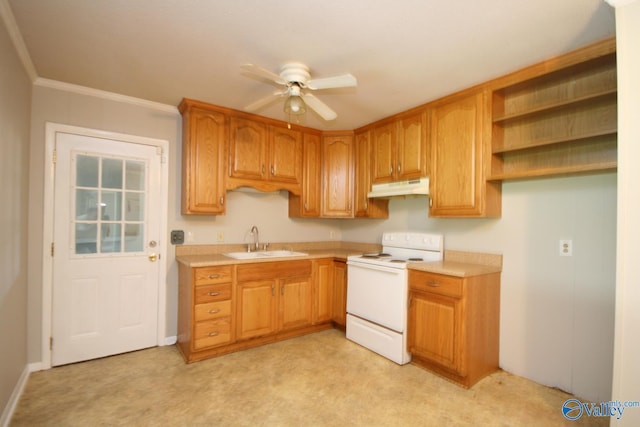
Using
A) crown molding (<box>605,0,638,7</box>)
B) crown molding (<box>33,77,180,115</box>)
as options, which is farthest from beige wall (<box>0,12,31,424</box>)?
crown molding (<box>605,0,638,7</box>)

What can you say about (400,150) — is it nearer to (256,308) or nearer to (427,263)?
(427,263)

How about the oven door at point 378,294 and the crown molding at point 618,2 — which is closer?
the crown molding at point 618,2

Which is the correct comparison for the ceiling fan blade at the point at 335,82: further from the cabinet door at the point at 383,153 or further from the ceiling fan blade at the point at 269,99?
the cabinet door at the point at 383,153

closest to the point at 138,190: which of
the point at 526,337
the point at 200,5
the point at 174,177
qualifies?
the point at 174,177

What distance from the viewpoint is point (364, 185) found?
354 cm

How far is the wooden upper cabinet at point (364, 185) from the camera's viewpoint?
11.5 feet

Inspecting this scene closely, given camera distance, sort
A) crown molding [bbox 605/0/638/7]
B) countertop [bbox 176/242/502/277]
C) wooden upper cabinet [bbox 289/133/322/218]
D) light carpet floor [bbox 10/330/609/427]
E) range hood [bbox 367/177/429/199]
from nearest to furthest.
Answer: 1. crown molding [bbox 605/0/638/7]
2. light carpet floor [bbox 10/330/609/427]
3. countertop [bbox 176/242/502/277]
4. range hood [bbox 367/177/429/199]
5. wooden upper cabinet [bbox 289/133/322/218]

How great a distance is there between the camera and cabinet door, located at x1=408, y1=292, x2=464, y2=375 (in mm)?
2297

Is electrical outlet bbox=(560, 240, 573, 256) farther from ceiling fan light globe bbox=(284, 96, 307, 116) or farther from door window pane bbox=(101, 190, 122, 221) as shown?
door window pane bbox=(101, 190, 122, 221)

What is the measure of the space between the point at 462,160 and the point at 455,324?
1333 millimetres

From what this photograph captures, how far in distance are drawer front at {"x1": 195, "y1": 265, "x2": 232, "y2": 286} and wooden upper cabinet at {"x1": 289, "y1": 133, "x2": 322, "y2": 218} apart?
119 cm

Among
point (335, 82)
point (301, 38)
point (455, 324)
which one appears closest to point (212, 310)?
point (455, 324)

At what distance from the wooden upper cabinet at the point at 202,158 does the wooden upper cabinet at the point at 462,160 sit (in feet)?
6.68

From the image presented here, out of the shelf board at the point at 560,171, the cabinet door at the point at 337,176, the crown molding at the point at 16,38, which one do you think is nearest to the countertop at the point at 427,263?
the cabinet door at the point at 337,176
